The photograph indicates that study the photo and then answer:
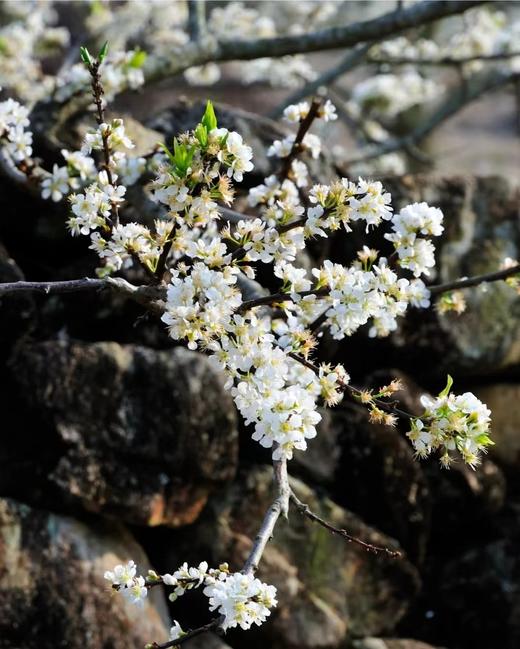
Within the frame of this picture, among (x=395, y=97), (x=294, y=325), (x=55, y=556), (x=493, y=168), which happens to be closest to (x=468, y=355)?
(x=294, y=325)

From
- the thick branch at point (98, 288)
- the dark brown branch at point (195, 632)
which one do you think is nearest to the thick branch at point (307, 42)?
the thick branch at point (98, 288)

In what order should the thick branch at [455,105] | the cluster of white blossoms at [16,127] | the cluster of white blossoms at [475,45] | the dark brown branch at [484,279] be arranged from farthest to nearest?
the cluster of white blossoms at [475,45] < the thick branch at [455,105] < the cluster of white blossoms at [16,127] < the dark brown branch at [484,279]

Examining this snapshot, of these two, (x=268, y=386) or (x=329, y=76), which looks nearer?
(x=268, y=386)

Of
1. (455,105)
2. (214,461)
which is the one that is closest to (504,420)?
(214,461)

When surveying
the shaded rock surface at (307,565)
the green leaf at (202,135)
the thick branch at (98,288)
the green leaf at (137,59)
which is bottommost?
the shaded rock surface at (307,565)

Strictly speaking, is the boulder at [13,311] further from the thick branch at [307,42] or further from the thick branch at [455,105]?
the thick branch at [455,105]

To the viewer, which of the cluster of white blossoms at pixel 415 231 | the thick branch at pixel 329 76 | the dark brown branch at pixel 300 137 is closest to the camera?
the cluster of white blossoms at pixel 415 231

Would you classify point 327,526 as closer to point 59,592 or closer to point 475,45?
point 59,592

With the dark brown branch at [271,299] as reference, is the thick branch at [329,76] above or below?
above
